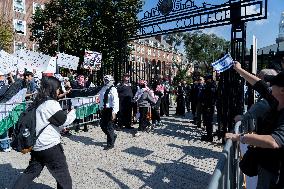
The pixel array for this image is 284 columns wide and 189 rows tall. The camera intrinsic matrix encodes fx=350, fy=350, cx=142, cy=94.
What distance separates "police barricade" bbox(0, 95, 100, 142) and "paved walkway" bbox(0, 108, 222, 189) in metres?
0.79

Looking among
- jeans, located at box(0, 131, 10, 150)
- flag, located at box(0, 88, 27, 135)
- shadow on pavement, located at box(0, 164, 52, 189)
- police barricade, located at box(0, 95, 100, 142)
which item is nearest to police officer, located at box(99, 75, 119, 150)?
police barricade, located at box(0, 95, 100, 142)

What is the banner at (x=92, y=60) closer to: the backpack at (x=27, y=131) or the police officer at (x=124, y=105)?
the police officer at (x=124, y=105)

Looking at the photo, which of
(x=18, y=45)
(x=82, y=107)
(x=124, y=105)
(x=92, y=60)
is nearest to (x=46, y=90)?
(x=82, y=107)

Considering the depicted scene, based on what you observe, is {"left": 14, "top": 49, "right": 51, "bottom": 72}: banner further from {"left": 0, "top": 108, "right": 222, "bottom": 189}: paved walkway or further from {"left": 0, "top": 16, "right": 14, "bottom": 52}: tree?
{"left": 0, "top": 16, "right": 14, "bottom": 52}: tree

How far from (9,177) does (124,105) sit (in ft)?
21.3

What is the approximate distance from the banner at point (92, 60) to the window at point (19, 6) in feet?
118

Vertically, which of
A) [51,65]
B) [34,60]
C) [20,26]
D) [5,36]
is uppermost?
[20,26]

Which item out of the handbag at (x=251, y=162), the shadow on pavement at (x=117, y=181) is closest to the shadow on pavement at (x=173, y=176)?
the shadow on pavement at (x=117, y=181)

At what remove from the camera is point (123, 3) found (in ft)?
86.1

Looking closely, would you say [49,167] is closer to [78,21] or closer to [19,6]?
[78,21]

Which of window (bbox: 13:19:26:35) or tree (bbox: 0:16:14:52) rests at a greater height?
window (bbox: 13:19:26:35)

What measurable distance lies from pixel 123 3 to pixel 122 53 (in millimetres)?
13742

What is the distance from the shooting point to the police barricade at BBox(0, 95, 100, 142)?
883 centimetres

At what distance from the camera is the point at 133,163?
7.66 meters
